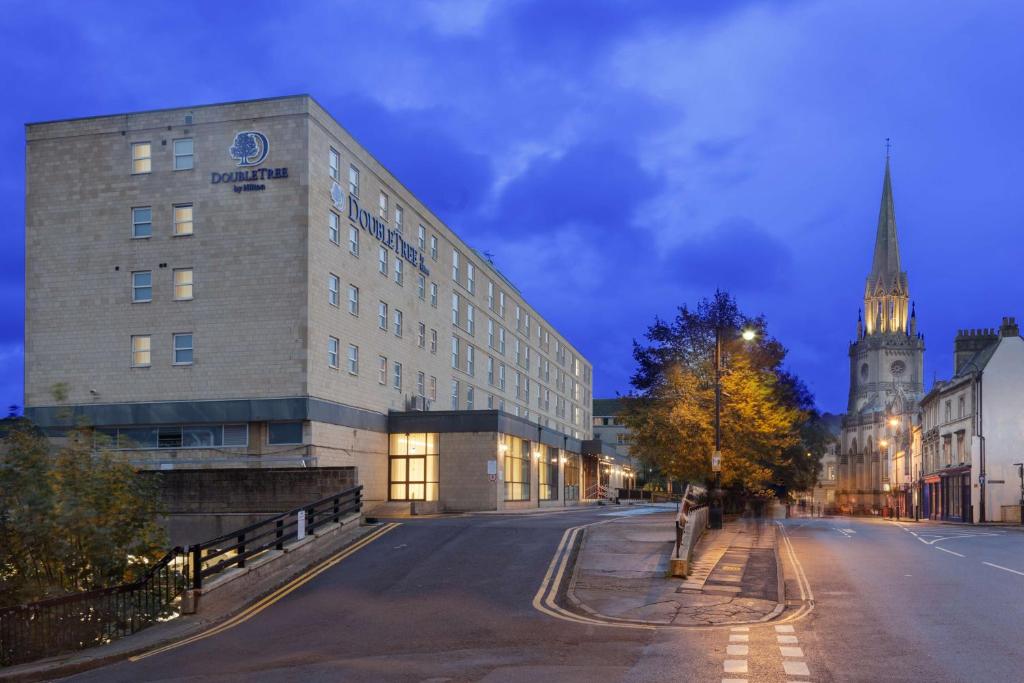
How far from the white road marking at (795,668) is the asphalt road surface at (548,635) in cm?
3

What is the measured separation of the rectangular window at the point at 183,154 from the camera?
45.9 m

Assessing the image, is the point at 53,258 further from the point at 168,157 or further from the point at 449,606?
the point at 449,606

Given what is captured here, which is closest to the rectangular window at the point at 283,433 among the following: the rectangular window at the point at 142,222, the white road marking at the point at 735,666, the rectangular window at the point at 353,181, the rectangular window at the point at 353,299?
the rectangular window at the point at 353,299

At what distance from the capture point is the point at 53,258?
46875 mm

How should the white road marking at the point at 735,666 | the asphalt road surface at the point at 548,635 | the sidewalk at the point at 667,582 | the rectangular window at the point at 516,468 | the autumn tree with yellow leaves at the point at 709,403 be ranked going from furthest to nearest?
1. the rectangular window at the point at 516,468
2. the autumn tree with yellow leaves at the point at 709,403
3. the sidewalk at the point at 667,582
4. the asphalt road surface at the point at 548,635
5. the white road marking at the point at 735,666

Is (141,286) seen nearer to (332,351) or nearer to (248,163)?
(248,163)

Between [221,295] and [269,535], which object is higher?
[221,295]

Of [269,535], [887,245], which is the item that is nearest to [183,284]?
[269,535]

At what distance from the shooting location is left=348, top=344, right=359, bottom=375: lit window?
48.1 metres

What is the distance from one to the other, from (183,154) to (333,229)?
25.4 feet

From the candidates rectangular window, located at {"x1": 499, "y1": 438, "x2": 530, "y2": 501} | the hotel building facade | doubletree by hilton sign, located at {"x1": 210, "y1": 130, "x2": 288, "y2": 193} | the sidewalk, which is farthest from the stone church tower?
the sidewalk

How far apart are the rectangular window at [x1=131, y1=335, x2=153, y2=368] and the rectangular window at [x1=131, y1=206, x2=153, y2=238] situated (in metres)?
4.84

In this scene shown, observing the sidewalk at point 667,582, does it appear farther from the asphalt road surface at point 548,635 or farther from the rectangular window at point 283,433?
the rectangular window at point 283,433

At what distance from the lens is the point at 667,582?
21062 mm
